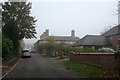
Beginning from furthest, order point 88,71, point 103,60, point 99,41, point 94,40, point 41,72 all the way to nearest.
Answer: point 99,41 < point 94,40 < point 103,60 < point 41,72 < point 88,71

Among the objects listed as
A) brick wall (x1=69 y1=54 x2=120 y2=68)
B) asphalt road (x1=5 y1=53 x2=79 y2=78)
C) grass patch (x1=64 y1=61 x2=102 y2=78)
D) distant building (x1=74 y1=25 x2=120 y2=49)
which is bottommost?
asphalt road (x1=5 y1=53 x2=79 y2=78)

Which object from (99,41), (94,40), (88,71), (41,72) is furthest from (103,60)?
(99,41)

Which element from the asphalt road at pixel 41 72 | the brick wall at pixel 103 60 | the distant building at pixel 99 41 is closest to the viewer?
the asphalt road at pixel 41 72

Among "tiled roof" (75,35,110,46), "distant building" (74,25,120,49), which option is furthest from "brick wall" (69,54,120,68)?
"tiled roof" (75,35,110,46)

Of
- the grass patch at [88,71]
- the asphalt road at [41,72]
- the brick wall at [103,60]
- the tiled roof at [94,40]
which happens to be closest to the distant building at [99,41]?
the tiled roof at [94,40]

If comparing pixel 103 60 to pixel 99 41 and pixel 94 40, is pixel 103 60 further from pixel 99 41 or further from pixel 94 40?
pixel 99 41

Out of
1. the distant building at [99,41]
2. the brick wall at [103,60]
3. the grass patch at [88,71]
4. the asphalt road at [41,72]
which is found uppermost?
the distant building at [99,41]

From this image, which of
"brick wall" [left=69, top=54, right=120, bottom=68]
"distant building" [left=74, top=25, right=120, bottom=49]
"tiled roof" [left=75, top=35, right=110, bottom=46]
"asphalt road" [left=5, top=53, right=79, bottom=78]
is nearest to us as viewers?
"asphalt road" [left=5, top=53, right=79, bottom=78]

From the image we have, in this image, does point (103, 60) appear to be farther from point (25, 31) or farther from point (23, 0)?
point (23, 0)

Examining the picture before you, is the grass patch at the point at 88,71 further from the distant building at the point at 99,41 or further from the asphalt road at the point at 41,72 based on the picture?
the distant building at the point at 99,41

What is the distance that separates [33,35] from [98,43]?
74.0ft

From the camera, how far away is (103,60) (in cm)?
2511

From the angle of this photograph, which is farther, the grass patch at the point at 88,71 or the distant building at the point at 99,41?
the distant building at the point at 99,41

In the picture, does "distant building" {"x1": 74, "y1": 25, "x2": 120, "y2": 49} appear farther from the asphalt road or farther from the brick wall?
the asphalt road
